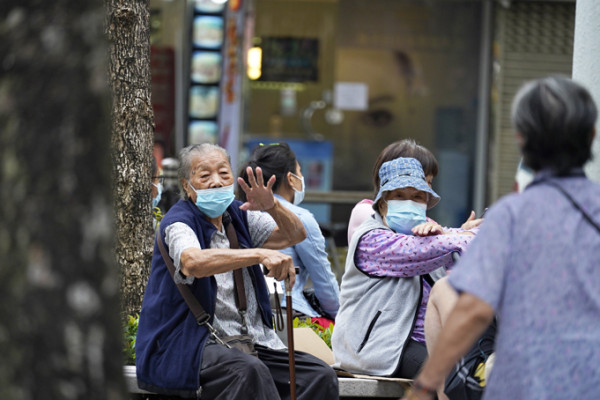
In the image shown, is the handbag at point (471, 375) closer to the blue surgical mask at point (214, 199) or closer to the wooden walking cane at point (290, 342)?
the wooden walking cane at point (290, 342)

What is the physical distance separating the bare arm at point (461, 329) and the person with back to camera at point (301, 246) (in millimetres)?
2932

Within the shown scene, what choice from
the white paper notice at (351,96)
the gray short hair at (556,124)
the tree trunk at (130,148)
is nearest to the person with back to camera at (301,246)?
the tree trunk at (130,148)

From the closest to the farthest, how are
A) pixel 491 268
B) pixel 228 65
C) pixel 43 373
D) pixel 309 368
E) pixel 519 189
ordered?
pixel 43 373 < pixel 491 268 < pixel 519 189 < pixel 309 368 < pixel 228 65

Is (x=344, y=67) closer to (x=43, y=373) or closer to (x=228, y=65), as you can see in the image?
(x=228, y=65)

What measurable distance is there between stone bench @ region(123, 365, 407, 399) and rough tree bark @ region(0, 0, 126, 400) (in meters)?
2.35

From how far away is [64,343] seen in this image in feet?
7.18

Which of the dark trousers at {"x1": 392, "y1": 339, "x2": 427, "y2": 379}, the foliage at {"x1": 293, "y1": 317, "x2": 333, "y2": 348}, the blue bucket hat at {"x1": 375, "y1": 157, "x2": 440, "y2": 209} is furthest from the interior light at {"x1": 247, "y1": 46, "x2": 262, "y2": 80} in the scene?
the dark trousers at {"x1": 392, "y1": 339, "x2": 427, "y2": 379}

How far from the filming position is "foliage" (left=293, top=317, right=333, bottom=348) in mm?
5500

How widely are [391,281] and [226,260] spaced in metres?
0.89

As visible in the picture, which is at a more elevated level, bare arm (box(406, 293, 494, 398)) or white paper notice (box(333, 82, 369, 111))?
white paper notice (box(333, 82, 369, 111))

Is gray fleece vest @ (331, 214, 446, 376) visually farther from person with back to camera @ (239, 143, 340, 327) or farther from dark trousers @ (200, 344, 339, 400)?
person with back to camera @ (239, 143, 340, 327)

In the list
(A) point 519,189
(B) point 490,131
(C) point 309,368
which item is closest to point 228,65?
(B) point 490,131

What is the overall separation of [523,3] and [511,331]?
31.2ft

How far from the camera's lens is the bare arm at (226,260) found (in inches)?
156
